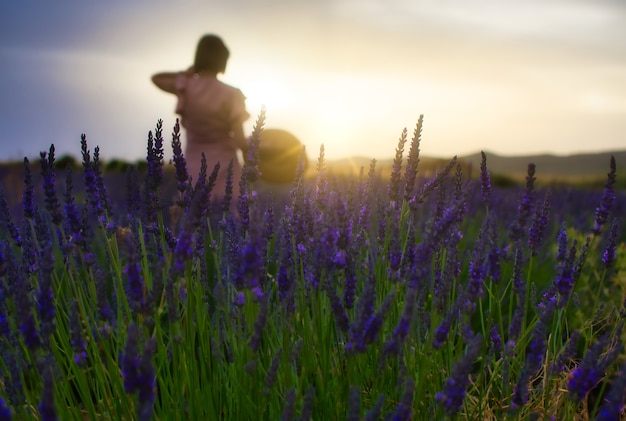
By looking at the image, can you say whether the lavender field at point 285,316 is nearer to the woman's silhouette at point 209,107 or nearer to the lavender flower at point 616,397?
the lavender flower at point 616,397

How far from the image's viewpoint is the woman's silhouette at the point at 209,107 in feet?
22.5

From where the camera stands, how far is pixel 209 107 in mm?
6934

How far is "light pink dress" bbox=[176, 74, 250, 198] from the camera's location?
6.85 metres

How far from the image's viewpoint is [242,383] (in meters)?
1.69

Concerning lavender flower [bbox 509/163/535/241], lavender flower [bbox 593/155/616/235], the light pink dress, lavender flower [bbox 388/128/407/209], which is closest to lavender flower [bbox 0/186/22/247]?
lavender flower [bbox 388/128/407/209]

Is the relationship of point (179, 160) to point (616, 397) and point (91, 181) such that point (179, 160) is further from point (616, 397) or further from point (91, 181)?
point (616, 397)

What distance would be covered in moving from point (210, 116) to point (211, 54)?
76 centimetres

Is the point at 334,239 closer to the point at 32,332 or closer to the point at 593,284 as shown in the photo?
the point at 32,332

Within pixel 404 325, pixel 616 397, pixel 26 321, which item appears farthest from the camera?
pixel 404 325

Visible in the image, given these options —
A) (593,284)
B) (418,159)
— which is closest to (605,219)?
(418,159)

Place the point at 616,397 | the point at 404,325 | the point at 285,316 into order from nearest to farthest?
the point at 616,397
the point at 404,325
the point at 285,316

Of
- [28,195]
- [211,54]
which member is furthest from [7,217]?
[211,54]

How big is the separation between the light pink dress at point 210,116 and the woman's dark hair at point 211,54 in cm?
13

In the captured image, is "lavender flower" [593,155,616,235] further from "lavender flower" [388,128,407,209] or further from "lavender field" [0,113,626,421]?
"lavender flower" [388,128,407,209]
